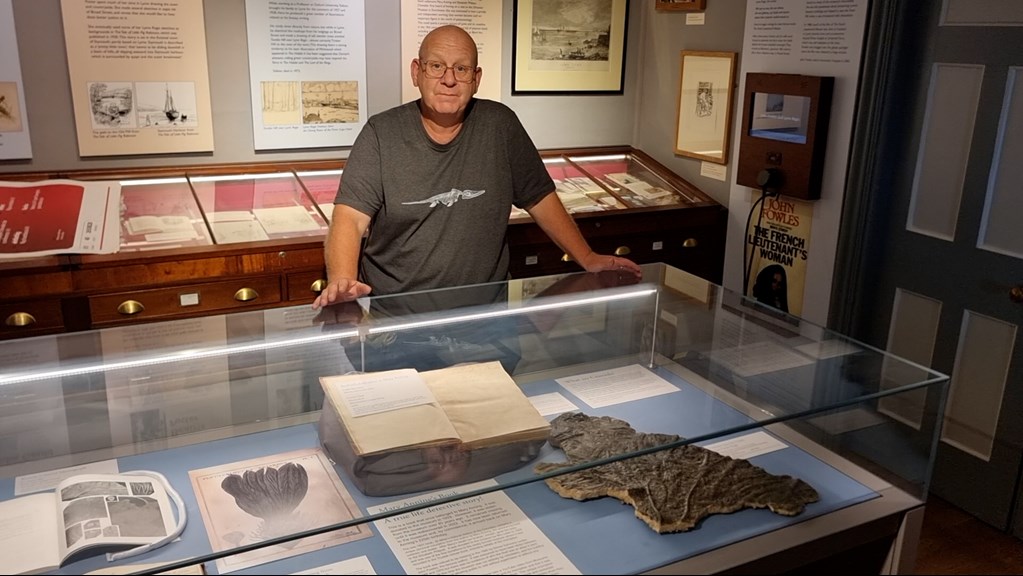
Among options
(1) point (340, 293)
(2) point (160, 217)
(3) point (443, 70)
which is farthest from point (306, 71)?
(1) point (340, 293)

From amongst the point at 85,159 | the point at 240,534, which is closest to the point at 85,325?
the point at 85,159

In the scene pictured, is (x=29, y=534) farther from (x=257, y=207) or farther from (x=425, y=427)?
(x=257, y=207)

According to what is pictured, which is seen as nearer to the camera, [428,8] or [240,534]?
[240,534]

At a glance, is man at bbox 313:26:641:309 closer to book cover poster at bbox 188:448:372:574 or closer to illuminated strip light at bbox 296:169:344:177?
book cover poster at bbox 188:448:372:574

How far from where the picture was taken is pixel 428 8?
14.4 feet

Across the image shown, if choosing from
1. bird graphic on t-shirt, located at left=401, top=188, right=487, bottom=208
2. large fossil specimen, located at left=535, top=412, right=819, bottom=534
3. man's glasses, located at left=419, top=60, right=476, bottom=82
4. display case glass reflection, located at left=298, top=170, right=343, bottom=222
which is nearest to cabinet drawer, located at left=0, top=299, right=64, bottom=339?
display case glass reflection, located at left=298, top=170, right=343, bottom=222

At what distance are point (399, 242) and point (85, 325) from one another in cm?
140

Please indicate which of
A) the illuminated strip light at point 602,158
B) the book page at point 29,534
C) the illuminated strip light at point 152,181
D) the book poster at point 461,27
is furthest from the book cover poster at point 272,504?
the illuminated strip light at point 602,158

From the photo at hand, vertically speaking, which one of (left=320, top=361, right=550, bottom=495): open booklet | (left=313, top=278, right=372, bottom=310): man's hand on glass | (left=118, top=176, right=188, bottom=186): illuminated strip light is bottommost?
(left=320, top=361, right=550, bottom=495): open booklet

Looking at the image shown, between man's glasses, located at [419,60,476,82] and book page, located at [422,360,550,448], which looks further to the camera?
man's glasses, located at [419,60,476,82]

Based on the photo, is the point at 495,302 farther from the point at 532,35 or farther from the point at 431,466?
the point at 532,35

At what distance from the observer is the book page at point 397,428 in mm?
1543

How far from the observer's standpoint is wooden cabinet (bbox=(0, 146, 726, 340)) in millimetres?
3207

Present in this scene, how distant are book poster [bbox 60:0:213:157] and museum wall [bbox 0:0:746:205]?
0.05m
